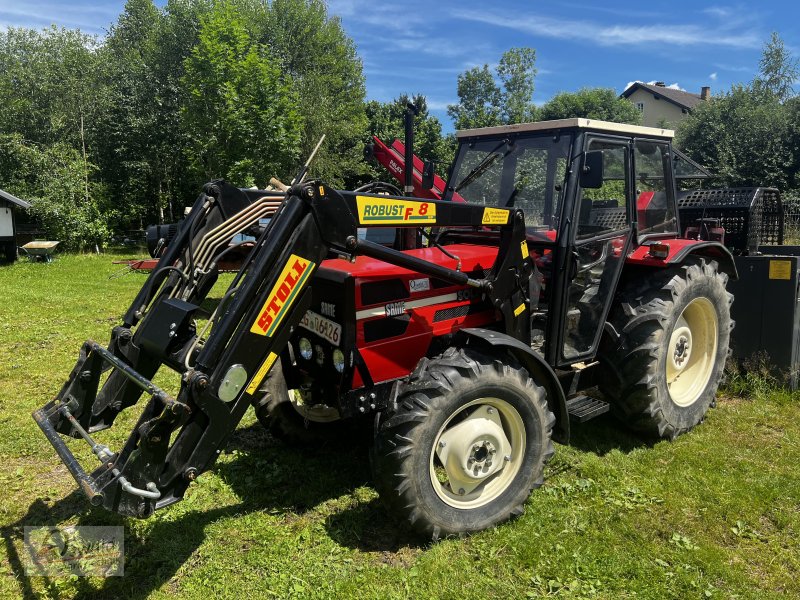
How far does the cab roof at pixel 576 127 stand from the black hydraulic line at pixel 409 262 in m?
1.30

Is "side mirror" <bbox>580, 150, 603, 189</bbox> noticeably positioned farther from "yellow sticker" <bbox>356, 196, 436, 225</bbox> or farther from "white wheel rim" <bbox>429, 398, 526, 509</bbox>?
"white wheel rim" <bbox>429, 398, 526, 509</bbox>

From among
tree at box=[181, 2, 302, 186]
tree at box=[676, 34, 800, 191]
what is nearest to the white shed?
tree at box=[181, 2, 302, 186]

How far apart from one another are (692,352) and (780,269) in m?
1.25

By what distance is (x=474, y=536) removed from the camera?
10.7 ft

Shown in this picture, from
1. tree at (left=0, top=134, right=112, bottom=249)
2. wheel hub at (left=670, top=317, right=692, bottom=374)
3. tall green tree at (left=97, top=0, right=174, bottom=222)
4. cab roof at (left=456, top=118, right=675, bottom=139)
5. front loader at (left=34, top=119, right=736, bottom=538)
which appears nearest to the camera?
front loader at (left=34, top=119, right=736, bottom=538)

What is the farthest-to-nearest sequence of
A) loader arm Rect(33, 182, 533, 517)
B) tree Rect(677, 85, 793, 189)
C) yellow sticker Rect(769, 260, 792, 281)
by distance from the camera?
tree Rect(677, 85, 793, 189), yellow sticker Rect(769, 260, 792, 281), loader arm Rect(33, 182, 533, 517)

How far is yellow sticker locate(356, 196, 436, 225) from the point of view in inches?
119

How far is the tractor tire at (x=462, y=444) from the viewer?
303 centimetres

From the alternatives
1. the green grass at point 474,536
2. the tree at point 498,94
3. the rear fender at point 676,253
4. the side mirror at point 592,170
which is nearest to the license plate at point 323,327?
the green grass at point 474,536

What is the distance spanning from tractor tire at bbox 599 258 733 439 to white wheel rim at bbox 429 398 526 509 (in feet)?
4.22

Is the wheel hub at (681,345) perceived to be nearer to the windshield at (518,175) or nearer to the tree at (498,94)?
the windshield at (518,175)

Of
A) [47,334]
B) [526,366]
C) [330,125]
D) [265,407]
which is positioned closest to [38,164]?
[330,125]

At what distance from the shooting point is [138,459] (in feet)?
8.63

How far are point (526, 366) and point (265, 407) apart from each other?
1.86 meters
